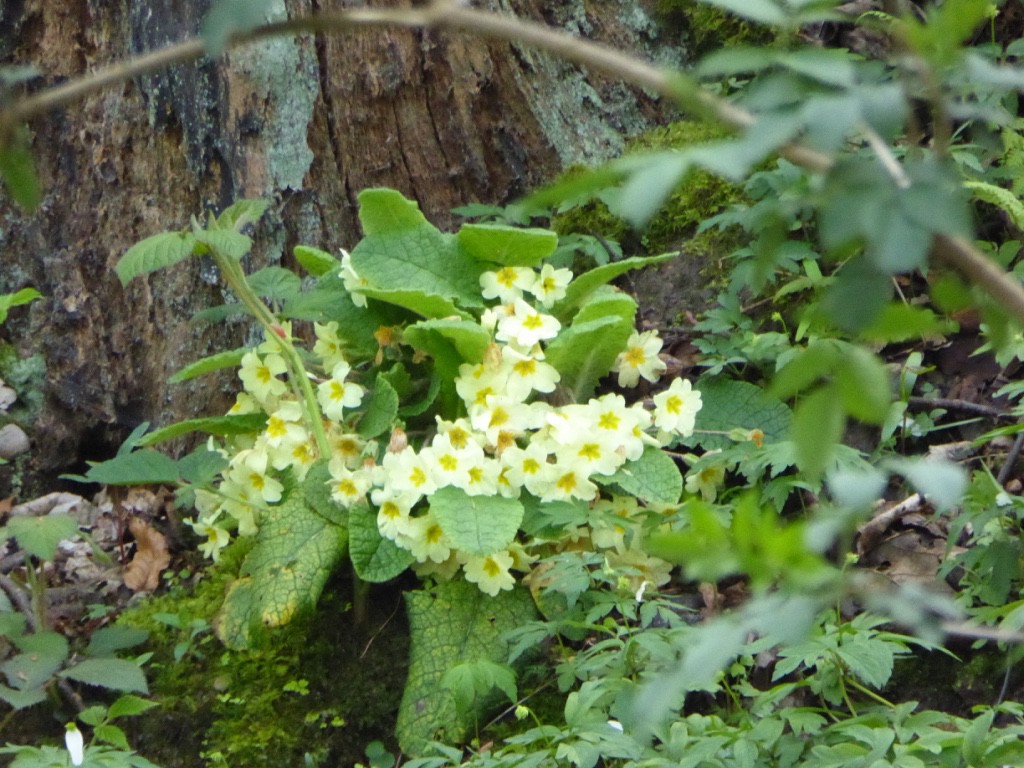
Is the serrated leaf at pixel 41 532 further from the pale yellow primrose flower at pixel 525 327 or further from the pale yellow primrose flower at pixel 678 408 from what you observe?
the pale yellow primrose flower at pixel 678 408

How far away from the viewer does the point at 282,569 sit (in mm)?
2742

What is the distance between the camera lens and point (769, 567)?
2.69ft

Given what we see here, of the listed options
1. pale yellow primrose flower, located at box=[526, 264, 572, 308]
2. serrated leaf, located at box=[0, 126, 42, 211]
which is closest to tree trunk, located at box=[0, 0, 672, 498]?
pale yellow primrose flower, located at box=[526, 264, 572, 308]

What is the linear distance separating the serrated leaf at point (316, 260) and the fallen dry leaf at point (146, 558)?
96 cm

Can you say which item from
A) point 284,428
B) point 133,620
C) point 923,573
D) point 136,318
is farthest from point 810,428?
point 136,318

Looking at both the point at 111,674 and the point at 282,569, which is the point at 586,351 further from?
the point at 111,674

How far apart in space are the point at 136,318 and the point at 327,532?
1.50m

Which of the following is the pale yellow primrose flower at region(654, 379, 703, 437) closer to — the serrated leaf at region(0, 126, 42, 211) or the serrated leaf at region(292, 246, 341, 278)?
the serrated leaf at region(292, 246, 341, 278)

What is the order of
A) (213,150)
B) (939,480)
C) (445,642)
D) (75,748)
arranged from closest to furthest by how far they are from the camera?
(939,480) < (75,748) < (445,642) < (213,150)

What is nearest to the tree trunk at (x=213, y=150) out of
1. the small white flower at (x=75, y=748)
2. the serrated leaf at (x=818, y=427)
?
the small white flower at (x=75, y=748)

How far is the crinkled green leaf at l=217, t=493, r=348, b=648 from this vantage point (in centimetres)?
270

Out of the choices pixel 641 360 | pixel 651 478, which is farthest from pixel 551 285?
pixel 651 478

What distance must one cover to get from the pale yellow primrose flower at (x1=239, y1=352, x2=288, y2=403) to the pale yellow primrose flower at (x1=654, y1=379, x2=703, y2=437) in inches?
36.3

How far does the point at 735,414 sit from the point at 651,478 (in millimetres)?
400
